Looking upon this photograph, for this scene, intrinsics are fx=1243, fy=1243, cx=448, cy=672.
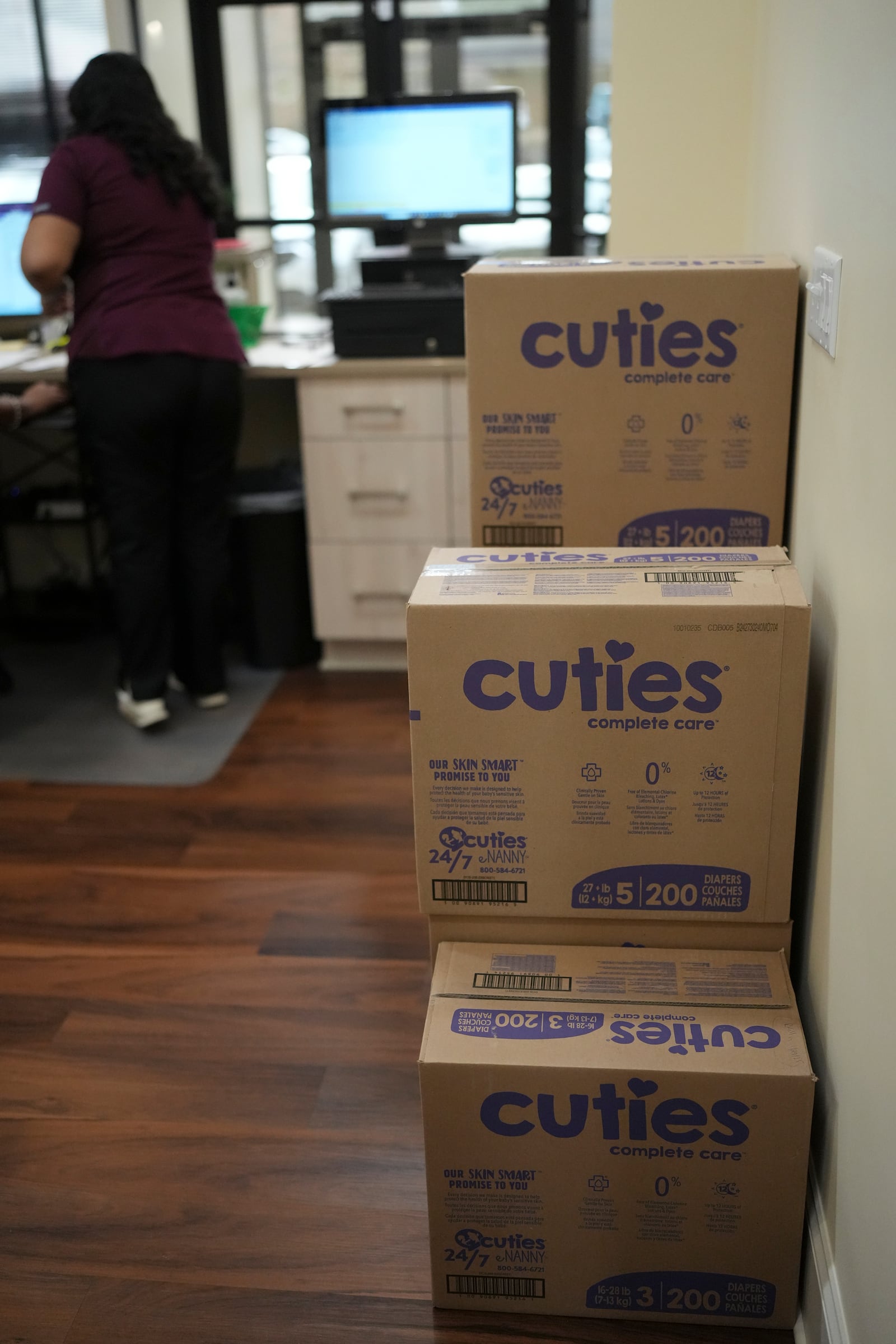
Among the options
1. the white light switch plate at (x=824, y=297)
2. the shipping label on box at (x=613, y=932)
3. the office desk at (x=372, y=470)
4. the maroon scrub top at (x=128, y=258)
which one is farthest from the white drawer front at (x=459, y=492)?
the shipping label on box at (x=613, y=932)

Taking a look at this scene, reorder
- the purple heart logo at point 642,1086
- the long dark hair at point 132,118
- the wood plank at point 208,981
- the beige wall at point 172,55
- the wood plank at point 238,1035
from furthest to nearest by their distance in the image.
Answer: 1. the beige wall at point 172,55
2. the long dark hair at point 132,118
3. the wood plank at point 208,981
4. the wood plank at point 238,1035
5. the purple heart logo at point 642,1086

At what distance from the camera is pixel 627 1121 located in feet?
4.42

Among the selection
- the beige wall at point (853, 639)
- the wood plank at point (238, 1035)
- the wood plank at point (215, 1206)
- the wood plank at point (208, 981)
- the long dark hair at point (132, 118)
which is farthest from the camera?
the long dark hair at point (132, 118)

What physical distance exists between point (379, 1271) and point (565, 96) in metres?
3.08

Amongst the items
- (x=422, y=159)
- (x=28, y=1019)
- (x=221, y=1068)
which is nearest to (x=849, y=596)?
(x=221, y=1068)

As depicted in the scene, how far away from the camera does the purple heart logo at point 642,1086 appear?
1.32 m

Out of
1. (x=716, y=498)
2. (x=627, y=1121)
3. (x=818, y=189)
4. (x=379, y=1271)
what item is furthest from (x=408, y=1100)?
(x=818, y=189)

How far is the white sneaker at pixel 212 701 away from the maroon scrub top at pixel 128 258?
857mm

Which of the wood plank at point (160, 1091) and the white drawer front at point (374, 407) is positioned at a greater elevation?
the white drawer front at point (374, 407)

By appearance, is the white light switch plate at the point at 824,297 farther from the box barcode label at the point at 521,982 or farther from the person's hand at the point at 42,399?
the person's hand at the point at 42,399

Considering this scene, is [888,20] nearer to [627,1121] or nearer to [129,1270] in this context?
[627,1121]

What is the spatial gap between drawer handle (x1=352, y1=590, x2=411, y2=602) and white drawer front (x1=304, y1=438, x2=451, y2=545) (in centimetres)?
14

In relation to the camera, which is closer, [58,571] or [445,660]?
[445,660]

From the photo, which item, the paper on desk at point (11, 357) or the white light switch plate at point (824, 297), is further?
the paper on desk at point (11, 357)
